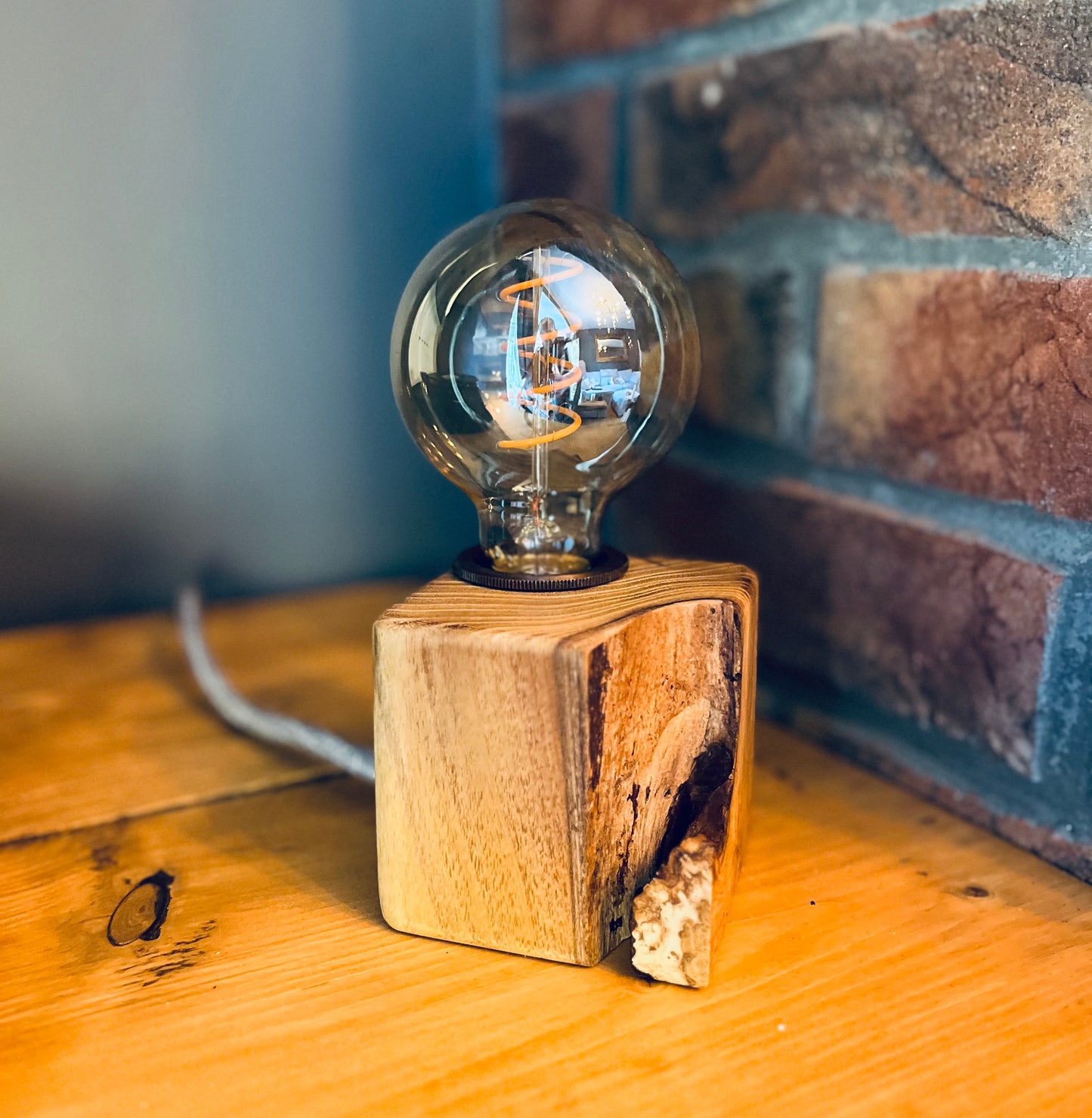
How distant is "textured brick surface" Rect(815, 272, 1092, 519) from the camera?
0.52 meters

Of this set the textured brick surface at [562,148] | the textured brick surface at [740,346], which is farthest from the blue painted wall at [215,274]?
the textured brick surface at [740,346]

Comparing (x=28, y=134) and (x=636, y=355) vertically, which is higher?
(x=28, y=134)

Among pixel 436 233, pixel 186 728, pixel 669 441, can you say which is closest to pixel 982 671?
pixel 669 441

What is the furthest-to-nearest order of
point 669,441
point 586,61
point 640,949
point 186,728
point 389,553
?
point 389,553, point 586,61, point 186,728, point 669,441, point 640,949

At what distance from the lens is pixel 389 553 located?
98 cm

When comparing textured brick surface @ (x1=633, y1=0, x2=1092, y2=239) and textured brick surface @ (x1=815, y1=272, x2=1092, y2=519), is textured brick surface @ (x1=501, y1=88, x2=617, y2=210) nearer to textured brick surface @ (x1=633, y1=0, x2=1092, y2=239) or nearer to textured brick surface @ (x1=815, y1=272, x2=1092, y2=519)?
textured brick surface @ (x1=633, y1=0, x2=1092, y2=239)

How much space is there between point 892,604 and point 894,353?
0.15 m

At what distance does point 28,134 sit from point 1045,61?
67cm

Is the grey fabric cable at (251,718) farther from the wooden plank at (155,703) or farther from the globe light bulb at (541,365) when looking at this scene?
the globe light bulb at (541,365)

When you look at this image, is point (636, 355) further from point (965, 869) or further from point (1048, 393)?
point (965, 869)

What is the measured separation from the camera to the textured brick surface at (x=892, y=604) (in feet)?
1.84

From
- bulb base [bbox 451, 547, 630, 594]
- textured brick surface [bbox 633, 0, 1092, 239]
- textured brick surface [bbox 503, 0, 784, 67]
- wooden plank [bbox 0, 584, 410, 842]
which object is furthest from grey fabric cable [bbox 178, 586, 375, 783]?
textured brick surface [bbox 503, 0, 784, 67]

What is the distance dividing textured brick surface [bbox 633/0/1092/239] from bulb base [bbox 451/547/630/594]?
269 mm

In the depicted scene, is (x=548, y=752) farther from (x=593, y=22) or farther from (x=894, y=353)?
(x=593, y=22)
